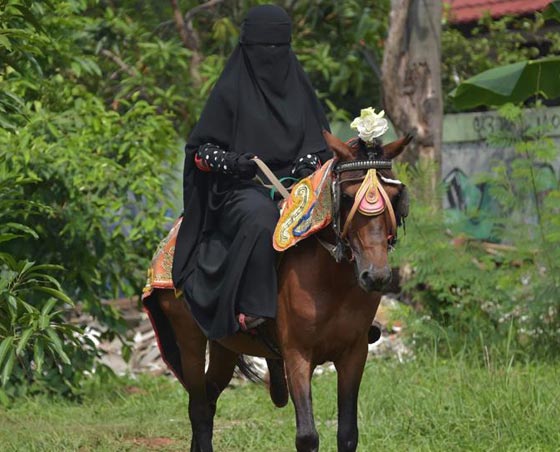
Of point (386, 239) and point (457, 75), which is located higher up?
point (386, 239)

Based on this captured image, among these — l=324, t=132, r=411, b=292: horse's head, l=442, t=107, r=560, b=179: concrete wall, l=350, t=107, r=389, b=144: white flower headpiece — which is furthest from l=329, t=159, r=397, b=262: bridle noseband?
l=442, t=107, r=560, b=179: concrete wall

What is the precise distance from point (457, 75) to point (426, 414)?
10228 millimetres

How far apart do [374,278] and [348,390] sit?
36.6 inches

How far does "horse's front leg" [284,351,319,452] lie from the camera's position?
5.79m

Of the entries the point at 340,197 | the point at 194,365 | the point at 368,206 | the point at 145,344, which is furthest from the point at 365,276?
the point at 145,344

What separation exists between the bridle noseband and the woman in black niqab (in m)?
0.68

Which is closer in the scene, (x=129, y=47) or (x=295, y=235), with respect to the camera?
(x=295, y=235)

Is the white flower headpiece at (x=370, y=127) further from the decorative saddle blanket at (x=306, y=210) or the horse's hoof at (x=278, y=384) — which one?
the horse's hoof at (x=278, y=384)

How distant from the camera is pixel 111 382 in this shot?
10.8m

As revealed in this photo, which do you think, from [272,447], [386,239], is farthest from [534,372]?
[386,239]

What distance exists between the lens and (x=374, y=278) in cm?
527

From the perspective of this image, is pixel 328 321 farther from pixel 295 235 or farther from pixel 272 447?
pixel 272 447

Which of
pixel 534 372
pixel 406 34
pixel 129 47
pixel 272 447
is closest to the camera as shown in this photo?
pixel 272 447

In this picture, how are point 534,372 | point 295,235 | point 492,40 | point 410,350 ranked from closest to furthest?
point 295,235 → point 534,372 → point 410,350 → point 492,40
